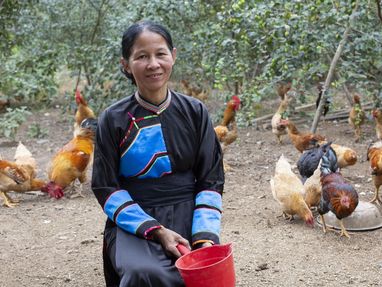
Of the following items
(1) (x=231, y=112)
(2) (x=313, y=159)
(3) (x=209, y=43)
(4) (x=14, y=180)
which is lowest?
(4) (x=14, y=180)

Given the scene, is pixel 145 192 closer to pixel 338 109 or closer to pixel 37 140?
pixel 37 140

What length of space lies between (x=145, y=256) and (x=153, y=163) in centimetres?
53

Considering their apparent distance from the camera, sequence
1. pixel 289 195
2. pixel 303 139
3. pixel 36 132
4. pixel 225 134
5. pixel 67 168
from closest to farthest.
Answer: pixel 289 195
pixel 67 168
pixel 303 139
pixel 225 134
pixel 36 132

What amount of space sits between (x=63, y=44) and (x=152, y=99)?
8.01 m

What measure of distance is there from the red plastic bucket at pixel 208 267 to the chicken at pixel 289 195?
278 centimetres

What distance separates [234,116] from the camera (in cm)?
803

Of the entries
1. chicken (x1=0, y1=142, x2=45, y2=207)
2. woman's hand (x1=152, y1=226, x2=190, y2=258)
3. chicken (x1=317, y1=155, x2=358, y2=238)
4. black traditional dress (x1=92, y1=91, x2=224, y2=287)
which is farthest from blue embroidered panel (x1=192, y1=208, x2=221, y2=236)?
chicken (x1=0, y1=142, x2=45, y2=207)

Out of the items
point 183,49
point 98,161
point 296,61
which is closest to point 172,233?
point 98,161

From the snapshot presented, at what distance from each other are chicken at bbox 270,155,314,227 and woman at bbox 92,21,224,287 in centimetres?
234

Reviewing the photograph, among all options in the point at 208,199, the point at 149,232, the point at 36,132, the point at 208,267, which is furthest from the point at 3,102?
the point at 208,267

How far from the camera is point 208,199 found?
3.05 metres

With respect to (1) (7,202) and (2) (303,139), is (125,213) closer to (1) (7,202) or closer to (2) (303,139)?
(1) (7,202)

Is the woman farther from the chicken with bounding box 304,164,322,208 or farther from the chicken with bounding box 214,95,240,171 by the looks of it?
the chicken with bounding box 214,95,240,171

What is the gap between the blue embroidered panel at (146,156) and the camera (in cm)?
303
